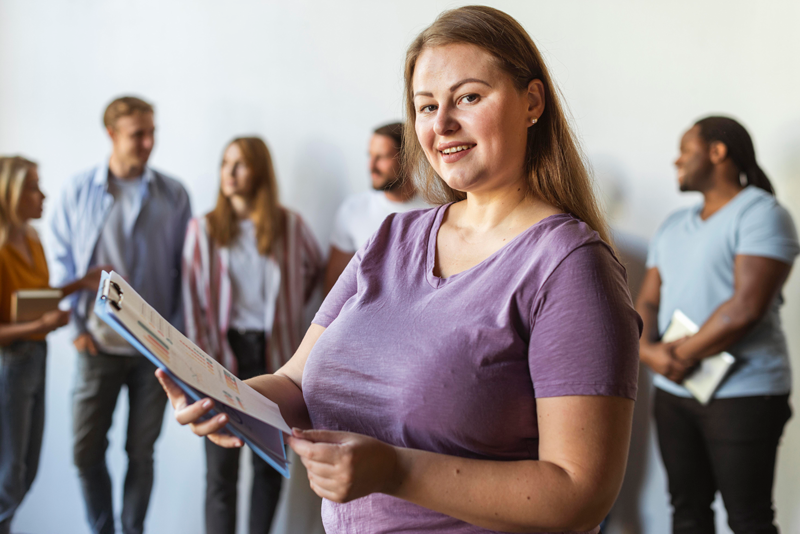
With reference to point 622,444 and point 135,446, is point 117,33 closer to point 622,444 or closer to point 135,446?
point 135,446

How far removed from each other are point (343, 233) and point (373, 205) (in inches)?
7.6

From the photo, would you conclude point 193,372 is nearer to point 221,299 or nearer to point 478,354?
point 478,354

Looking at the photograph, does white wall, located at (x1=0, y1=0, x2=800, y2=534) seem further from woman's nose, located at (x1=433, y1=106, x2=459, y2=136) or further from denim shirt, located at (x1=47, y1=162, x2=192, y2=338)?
woman's nose, located at (x1=433, y1=106, x2=459, y2=136)

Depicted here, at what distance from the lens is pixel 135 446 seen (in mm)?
2738

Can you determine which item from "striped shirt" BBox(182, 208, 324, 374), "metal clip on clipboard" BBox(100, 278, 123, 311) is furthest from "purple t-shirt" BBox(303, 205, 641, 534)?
"striped shirt" BBox(182, 208, 324, 374)

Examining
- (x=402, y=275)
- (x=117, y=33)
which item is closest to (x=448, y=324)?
(x=402, y=275)

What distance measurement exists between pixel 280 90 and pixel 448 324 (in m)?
2.50

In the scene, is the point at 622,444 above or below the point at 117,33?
below

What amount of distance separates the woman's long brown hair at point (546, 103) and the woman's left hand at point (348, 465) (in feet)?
1.48

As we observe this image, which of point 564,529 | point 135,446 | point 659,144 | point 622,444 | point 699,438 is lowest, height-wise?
point 135,446

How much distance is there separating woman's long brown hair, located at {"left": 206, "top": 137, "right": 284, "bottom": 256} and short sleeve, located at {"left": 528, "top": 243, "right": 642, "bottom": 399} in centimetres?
210

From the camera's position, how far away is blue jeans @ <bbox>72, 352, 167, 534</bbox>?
2.65m

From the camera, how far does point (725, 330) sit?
6.95 feet

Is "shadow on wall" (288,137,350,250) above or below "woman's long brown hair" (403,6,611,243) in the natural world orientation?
below
